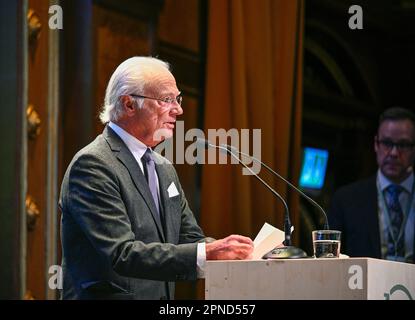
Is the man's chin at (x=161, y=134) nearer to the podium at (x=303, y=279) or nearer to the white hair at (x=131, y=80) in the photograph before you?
the white hair at (x=131, y=80)

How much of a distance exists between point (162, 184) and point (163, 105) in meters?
0.26

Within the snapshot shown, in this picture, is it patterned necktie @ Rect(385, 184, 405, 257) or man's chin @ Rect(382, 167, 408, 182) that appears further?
man's chin @ Rect(382, 167, 408, 182)

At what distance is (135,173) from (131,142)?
0.13 meters

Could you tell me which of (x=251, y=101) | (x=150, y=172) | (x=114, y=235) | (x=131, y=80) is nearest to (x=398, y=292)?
(x=114, y=235)

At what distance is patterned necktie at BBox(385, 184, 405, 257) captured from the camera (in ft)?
15.9

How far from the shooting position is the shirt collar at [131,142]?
3.18 metres

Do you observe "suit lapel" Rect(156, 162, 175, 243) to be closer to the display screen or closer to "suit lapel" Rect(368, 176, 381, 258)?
"suit lapel" Rect(368, 176, 381, 258)

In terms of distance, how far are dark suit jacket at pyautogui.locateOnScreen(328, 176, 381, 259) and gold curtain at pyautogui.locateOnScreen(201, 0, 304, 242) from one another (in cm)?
25

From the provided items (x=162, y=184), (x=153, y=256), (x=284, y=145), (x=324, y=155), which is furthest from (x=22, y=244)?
(x=324, y=155)

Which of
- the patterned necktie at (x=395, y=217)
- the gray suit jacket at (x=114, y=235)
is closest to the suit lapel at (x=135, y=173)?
the gray suit jacket at (x=114, y=235)

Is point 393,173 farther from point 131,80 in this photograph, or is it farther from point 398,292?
point 398,292

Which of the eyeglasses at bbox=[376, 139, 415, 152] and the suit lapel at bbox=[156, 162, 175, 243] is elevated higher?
the eyeglasses at bbox=[376, 139, 415, 152]

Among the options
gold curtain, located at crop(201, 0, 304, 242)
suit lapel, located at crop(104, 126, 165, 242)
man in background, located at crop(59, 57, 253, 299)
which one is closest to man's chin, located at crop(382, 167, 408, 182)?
gold curtain, located at crop(201, 0, 304, 242)

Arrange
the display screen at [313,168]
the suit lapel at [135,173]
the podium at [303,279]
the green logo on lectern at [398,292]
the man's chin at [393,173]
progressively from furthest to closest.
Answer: the display screen at [313,168] → the man's chin at [393,173] → the suit lapel at [135,173] → the green logo on lectern at [398,292] → the podium at [303,279]
